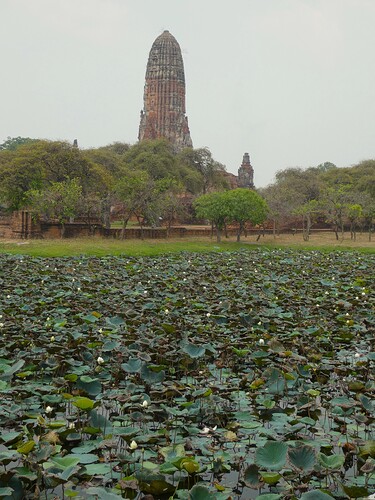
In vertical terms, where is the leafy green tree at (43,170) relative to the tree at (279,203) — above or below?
above

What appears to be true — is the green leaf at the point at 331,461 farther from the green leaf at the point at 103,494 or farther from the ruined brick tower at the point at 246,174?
the ruined brick tower at the point at 246,174

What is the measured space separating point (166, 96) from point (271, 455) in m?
59.5

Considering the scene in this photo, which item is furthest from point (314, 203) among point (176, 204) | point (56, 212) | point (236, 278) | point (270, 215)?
point (236, 278)

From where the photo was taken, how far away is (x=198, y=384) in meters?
5.30

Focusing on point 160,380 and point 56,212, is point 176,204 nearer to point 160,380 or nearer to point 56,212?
point 56,212

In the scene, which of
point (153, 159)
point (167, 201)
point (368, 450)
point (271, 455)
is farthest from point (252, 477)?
point (153, 159)

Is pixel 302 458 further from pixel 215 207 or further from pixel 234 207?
pixel 215 207

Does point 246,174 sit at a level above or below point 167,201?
above

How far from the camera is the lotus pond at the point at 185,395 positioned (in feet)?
11.0

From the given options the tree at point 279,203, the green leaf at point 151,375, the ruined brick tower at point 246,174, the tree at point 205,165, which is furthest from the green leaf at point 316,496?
the ruined brick tower at point 246,174

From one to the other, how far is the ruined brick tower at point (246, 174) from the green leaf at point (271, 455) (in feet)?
176

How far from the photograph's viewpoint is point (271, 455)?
134 inches

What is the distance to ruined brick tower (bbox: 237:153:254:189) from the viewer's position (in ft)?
187

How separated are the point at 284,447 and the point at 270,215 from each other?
1249 inches
